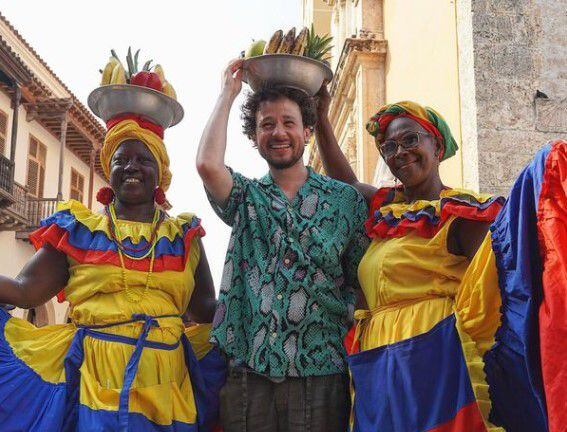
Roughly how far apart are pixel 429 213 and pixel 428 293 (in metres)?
0.34

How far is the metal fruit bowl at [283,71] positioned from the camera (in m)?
3.20

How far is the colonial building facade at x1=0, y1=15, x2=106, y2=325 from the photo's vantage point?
15914 mm

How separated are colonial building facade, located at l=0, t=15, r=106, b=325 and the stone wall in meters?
11.8

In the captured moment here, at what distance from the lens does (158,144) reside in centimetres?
339

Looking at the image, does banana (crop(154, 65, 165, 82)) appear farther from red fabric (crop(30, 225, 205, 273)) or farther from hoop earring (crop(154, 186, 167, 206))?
red fabric (crop(30, 225, 205, 273))

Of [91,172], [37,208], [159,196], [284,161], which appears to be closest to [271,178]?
[284,161]

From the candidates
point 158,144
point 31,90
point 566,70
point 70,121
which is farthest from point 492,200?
point 70,121

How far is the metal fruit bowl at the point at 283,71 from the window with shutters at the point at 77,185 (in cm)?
1907

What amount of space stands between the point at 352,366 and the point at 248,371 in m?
0.43

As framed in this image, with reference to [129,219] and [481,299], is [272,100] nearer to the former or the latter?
[129,219]

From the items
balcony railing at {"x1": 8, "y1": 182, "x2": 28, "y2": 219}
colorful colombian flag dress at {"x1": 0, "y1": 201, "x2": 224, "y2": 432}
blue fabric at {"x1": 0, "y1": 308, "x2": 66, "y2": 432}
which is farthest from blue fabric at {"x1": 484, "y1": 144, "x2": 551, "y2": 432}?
balcony railing at {"x1": 8, "y1": 182, "x2": 28, "y2": 219}

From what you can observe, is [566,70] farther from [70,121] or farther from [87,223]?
[70,121]

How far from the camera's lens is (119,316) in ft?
9.80

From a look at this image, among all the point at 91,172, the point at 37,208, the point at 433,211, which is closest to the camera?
the point at 433,211
